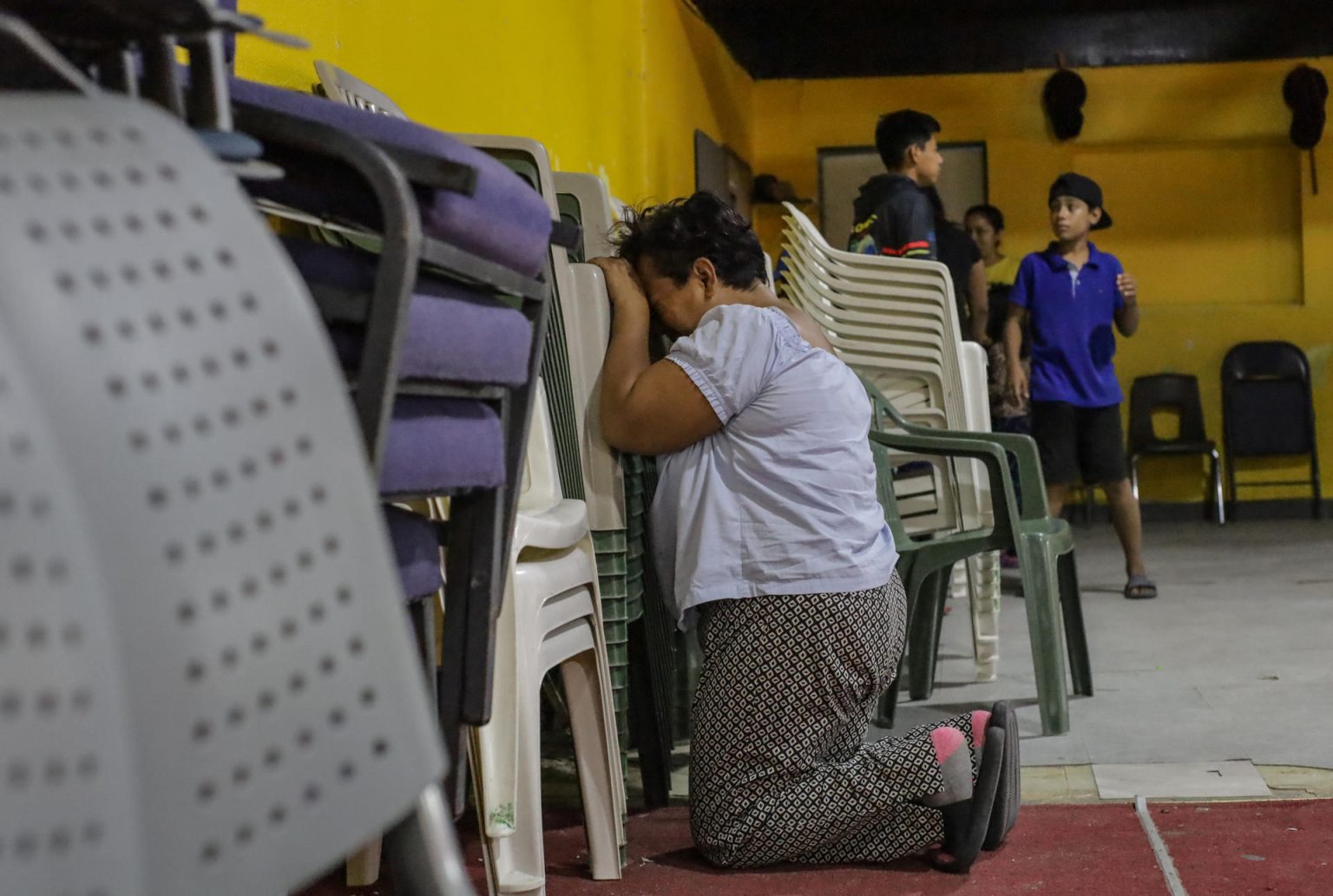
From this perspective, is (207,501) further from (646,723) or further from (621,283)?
(646,723)

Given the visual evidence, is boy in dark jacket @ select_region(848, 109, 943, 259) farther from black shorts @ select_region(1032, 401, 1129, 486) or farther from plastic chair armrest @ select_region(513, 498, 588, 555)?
plastic chair armrest @ select_region(513, 498, 588, 555)

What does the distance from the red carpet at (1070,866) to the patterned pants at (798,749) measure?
2.0 inches

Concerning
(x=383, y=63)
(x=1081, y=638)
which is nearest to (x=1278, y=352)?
(x=1081, y=638)

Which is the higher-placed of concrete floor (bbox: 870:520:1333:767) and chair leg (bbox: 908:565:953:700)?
chair leg (bbox: 908:565:953:700)

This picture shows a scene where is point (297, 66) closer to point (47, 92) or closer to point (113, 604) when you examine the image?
point (47, 92)

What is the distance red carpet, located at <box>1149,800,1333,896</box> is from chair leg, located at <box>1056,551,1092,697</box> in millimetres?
1032

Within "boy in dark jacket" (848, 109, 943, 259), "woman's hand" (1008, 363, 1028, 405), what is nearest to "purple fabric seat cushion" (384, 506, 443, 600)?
"boy in dark jacket" (848, 109, 943, 259)

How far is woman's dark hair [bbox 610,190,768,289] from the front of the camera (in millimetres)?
2352

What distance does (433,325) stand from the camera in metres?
0.85

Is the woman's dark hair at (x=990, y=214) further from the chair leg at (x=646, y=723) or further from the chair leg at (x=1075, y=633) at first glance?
the chair leg at (x=646, y=723)

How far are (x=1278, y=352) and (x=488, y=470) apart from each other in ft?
28.0

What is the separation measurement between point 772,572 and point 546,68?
2217mm

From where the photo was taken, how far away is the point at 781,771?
209 centimetres

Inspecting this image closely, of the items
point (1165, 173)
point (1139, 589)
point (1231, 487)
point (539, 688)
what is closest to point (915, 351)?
point (1139, 589)
